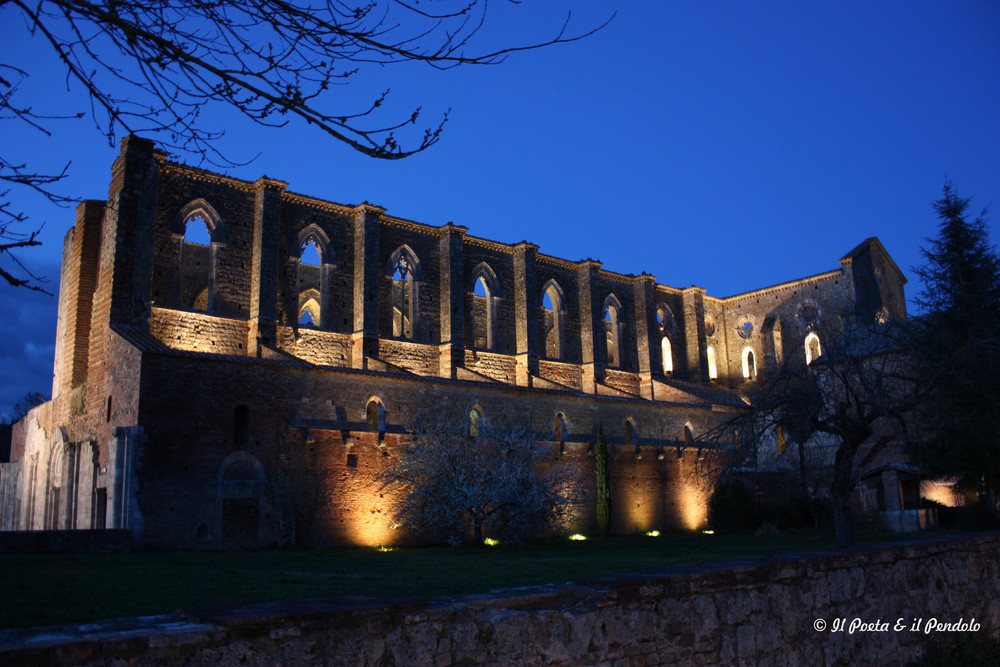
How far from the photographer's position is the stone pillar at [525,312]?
31328 millimetres

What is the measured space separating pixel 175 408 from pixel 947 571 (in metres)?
17.1

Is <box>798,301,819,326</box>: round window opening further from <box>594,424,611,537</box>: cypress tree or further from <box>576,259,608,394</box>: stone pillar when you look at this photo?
<box>594,424,611,537</box>: cypress tree

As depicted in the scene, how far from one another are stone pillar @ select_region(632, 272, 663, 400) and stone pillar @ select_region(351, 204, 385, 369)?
1437 centimetres

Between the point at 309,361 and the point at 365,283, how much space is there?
3520mm

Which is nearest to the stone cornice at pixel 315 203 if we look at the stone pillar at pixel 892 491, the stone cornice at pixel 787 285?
the stone pillar at pixel 892 491

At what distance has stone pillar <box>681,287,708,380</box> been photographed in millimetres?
39312

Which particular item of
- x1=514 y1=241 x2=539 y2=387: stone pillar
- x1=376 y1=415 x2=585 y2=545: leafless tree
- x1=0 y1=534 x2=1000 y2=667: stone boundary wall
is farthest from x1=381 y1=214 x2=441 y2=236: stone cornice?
x1=0 y1=534 x2=1000 y2=667: stone boundary wall

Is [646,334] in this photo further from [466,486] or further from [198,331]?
[198,331]

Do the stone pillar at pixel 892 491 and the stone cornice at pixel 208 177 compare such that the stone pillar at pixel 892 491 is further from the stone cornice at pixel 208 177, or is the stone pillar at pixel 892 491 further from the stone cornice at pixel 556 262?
the stone cornice at pixel 208 177

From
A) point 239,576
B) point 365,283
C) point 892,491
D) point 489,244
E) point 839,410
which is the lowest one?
point 239,576

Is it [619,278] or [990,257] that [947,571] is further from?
[619,278]

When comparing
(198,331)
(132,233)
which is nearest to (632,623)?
(198,331)

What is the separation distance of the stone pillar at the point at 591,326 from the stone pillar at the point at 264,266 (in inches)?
559

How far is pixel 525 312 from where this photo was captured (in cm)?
3209
